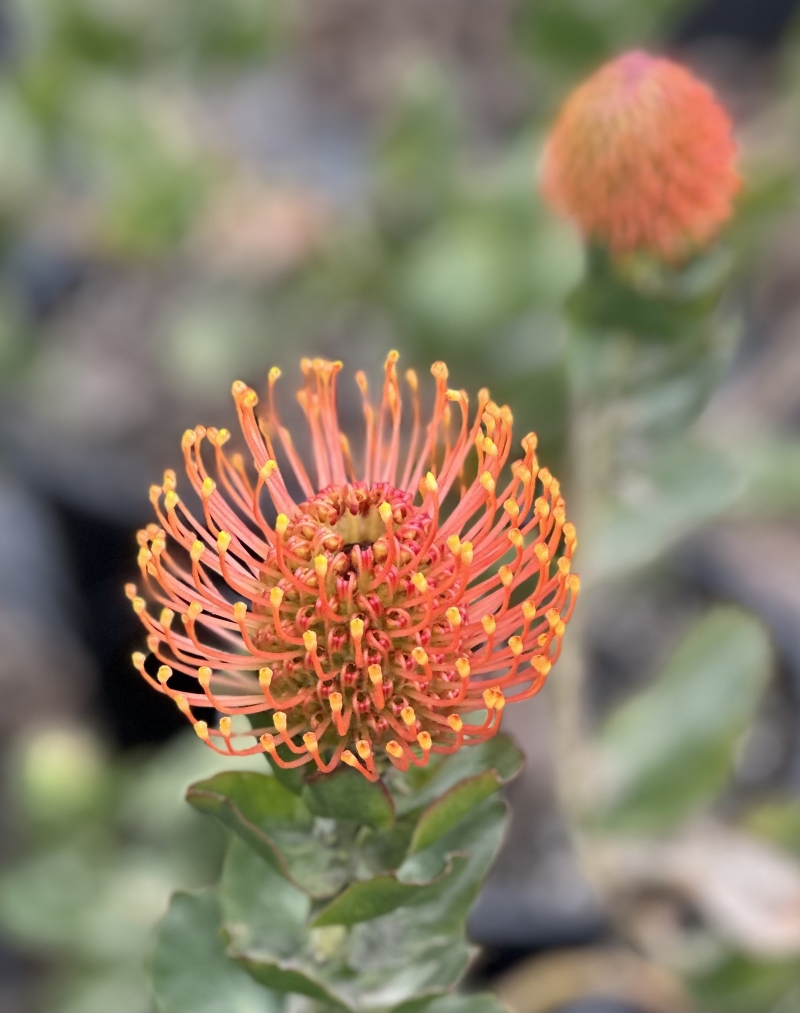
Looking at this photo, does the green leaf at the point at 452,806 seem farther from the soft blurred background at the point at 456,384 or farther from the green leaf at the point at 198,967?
the soft blurred background at the point at 456,384

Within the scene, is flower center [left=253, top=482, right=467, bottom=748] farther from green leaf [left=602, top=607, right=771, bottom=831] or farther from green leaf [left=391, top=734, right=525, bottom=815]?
green leaf [left=602, top=607, right=771, bottom=831]

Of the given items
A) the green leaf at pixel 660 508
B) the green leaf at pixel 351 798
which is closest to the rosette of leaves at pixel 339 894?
the green leaf at pixel 351 798

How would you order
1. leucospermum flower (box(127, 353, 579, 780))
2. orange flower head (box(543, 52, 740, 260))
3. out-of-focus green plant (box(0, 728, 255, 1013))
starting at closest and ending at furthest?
1. leucospermum flower (box(127, 353, 579, 780))
2. orange flower head (box(543, 52, 740, 260))
3. out-of-focus green plant (box(0, 728, 255, 1013))

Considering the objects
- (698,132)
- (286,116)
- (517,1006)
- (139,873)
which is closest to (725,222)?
(698,132)

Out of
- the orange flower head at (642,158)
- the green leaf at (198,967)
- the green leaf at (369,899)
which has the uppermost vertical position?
the orange flower head at (642,158)

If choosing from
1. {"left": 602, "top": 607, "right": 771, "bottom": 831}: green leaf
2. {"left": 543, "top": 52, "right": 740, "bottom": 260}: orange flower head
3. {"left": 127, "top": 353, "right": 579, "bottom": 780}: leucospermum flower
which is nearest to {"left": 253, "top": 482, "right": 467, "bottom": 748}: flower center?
{"left": 127, "top": 353, "right": 579, "bottom": 780}: leucospermum flower

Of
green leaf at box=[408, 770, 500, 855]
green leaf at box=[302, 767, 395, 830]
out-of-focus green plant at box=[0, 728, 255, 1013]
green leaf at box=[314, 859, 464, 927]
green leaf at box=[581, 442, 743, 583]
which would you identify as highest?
green leaf at box=[581, 442, 743, 583]

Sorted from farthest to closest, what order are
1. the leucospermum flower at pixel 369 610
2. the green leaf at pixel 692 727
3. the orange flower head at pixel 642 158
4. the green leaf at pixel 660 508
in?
the green leaf at pixel 692 727
the green leaf at pixel 660 508
the orange flower head at pixel 642 158
the leucospermum flower at pixel 369 610
